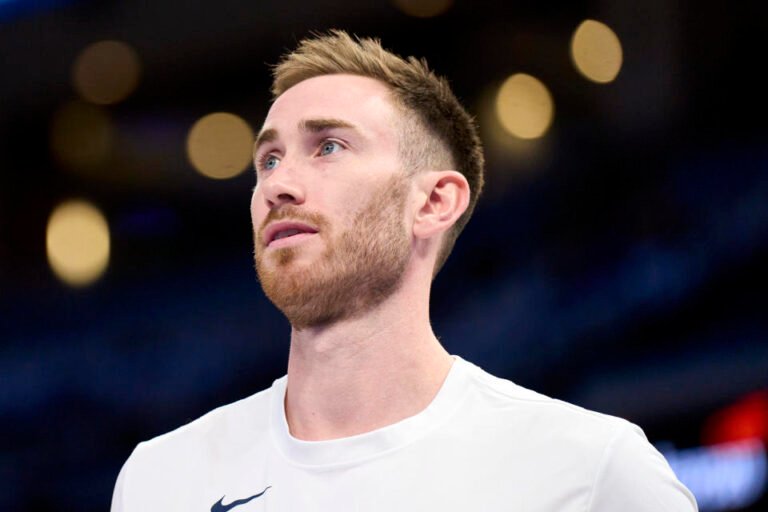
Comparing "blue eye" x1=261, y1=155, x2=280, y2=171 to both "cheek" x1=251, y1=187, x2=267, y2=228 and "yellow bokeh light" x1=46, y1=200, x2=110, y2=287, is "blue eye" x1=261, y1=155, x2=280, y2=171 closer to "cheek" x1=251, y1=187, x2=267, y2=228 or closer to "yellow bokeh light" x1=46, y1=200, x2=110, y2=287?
"cheek" x1=251, y1=187, x2=267, y2=228

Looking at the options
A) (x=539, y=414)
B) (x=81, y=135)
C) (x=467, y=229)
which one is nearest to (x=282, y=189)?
(x=539, y=414)

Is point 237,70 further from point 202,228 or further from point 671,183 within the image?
point 671,183

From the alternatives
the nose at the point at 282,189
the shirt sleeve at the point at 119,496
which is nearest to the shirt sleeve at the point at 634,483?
the nose at the point at 282,189

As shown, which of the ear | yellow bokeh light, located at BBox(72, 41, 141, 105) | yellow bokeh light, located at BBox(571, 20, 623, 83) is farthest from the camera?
yellow bokeh light, located at BBox(72, 41, 141, 105)

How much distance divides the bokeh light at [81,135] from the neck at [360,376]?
4591 millimetres

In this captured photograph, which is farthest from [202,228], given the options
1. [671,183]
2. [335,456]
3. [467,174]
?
[335,456]

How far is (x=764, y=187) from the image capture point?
5.84 metres

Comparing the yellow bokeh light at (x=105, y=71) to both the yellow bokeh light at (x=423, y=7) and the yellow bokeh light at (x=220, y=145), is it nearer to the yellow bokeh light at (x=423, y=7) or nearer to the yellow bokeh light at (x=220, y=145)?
the yellow bokeh light at (x=220, y=145)

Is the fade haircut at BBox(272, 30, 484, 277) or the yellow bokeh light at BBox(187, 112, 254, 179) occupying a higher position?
the fade haircut at BBox(272, 30, 484, 277)

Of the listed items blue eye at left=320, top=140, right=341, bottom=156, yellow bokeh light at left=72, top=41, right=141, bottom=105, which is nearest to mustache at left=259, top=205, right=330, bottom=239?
blue eye at left=320, top=140, right=341, bottom=156

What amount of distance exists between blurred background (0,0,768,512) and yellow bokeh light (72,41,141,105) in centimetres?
2

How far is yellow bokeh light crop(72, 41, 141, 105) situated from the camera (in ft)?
21.7

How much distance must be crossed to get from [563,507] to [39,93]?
5471 mm

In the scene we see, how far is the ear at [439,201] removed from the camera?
280 cm
